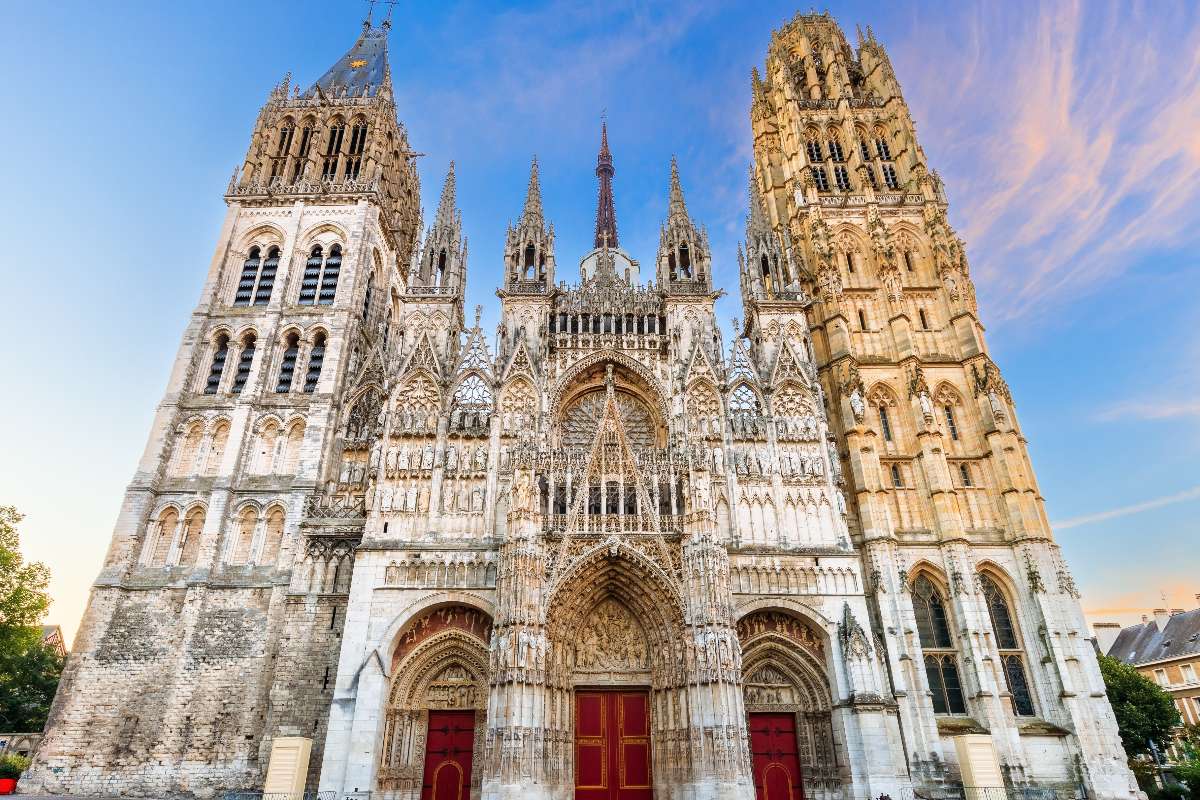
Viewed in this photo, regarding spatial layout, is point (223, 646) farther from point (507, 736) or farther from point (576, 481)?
point (576, 481)

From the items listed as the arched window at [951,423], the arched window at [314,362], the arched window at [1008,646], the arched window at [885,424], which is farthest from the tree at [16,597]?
the arched window at [951,423]

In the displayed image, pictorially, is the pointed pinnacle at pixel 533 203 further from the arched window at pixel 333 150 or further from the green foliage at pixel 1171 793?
the green foliage at pixel 1171 793

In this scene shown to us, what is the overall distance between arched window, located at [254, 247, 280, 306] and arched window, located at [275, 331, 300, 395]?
2.55 m

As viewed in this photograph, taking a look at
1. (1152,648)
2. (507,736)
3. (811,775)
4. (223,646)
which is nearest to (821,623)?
(811,775)


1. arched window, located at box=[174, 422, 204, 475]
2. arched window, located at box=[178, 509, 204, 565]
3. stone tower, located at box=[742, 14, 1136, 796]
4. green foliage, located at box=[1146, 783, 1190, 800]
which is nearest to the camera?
stone tower, located at box=[742, 14, 1136, 796]

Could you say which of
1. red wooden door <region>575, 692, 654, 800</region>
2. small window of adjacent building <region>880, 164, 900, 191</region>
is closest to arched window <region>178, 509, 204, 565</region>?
red wooden door <region>575, 692, 654, 800</region>

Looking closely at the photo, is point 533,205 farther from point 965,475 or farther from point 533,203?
point 965,475

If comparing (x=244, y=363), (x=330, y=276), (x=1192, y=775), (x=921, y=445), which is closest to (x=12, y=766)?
(x=244, y=363)

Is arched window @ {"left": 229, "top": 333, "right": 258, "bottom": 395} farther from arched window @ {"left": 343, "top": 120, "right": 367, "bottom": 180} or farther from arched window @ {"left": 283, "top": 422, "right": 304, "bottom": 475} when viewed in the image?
arched window @ {"left": 343, "top": 120, "right": 367, "bottom": 180}

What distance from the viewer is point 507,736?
58.6ft

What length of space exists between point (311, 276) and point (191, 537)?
1282 centimetres

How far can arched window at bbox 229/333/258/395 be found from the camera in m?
28.1

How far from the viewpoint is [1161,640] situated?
43.2 metres

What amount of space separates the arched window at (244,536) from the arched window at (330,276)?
10113mm
